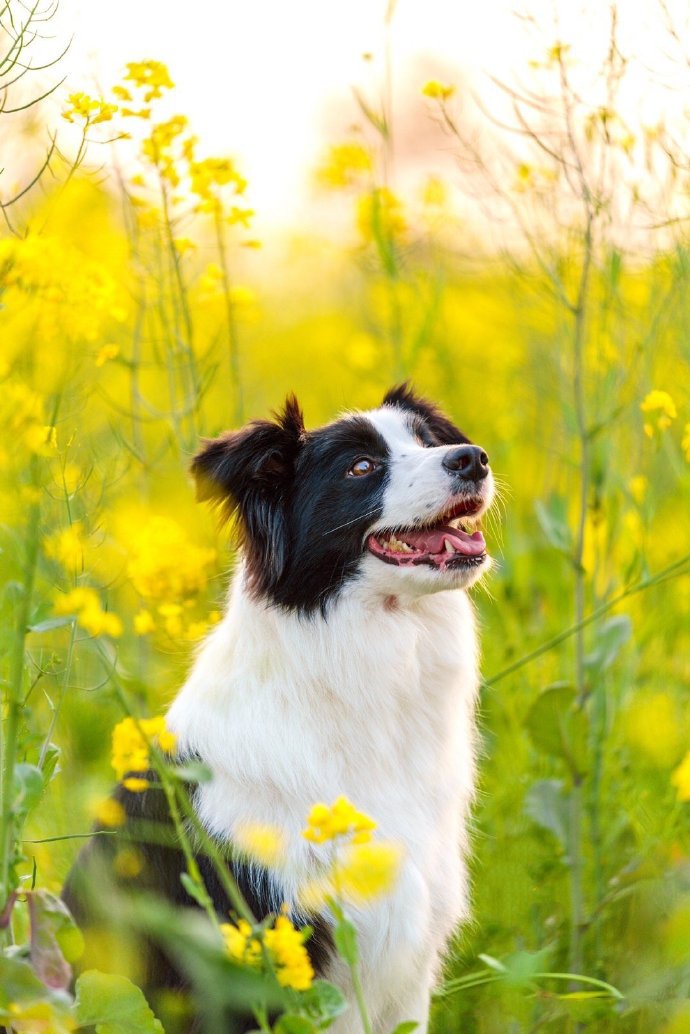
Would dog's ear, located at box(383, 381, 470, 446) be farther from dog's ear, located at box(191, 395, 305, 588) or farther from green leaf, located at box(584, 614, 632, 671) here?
green leaf, located at box(584, 614, 632, 671)

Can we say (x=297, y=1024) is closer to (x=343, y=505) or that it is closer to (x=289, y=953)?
(x=289, y=953)

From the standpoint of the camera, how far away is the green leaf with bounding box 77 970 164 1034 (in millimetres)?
1884

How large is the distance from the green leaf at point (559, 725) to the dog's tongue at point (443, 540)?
485mm

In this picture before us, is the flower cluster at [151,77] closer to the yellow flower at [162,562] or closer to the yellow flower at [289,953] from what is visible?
the yellow flower at [162,562]

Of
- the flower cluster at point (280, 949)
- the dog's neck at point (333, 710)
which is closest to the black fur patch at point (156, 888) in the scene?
the dog's neck at point (333, 710)

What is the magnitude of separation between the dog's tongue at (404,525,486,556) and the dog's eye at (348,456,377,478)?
0.21 meters

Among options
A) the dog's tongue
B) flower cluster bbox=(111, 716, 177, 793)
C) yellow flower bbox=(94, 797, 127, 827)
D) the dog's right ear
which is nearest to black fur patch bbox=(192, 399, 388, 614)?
the dog's right ear

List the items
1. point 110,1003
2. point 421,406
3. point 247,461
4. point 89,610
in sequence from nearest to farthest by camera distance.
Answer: point 89,610
point 110,1003
point 247,461
point 421,406

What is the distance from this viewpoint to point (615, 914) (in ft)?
10.8

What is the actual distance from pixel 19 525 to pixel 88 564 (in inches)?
Result: 20.4

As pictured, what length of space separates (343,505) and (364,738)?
1.95ft

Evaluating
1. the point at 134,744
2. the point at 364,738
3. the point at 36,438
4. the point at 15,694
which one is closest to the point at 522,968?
the point at 364,738

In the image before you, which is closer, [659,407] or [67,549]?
[67,549]

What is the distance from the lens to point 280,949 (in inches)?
67.1
